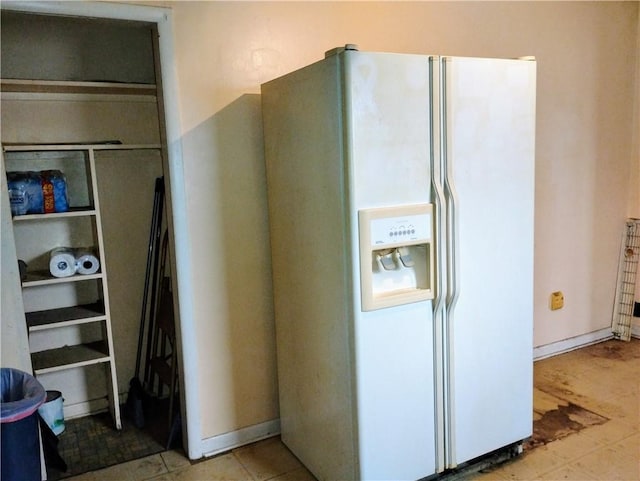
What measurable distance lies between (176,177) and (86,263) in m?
0.82

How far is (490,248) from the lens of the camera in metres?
2.18

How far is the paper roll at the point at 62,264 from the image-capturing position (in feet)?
8.77

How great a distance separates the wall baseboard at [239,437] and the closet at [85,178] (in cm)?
63

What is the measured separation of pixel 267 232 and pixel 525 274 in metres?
1.19

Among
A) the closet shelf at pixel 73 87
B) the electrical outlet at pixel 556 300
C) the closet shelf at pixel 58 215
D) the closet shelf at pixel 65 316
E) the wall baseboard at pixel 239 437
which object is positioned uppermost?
the closet shelf at pixel 73 87

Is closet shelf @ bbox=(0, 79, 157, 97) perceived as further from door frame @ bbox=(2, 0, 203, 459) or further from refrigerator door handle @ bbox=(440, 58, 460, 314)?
refrigerator door handle @ bbox=(440, 58, 460, 314)

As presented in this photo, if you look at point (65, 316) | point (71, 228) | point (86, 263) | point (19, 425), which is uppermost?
point (71, 228)

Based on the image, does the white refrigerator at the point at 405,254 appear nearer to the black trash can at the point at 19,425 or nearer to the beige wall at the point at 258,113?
the beige wall at the point at 258,113

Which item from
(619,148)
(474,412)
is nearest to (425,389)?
(474,412)

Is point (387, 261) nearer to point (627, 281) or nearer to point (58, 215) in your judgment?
point (58, 215)

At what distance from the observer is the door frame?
2080 millimetres

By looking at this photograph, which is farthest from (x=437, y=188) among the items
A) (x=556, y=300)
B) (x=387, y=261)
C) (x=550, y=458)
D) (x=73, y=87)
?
(x=556, y=300)

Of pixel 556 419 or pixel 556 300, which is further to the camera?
pixel 556 300

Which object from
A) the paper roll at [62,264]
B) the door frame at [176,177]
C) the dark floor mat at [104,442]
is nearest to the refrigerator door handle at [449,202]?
the door frame at [176,177]
